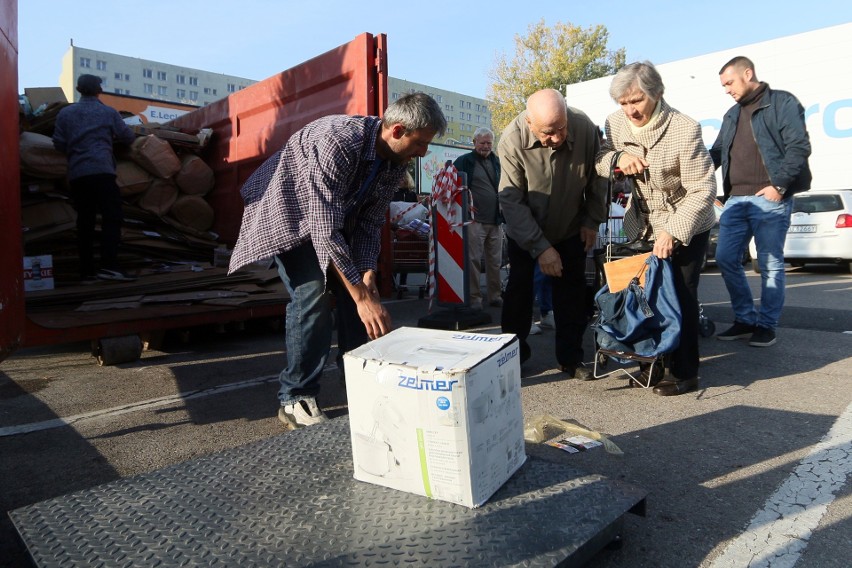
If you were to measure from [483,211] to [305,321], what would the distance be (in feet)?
13.3

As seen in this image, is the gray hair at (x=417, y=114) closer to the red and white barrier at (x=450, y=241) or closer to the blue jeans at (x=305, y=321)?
the blue jeans at (x=305, y=321)

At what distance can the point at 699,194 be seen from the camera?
339cm

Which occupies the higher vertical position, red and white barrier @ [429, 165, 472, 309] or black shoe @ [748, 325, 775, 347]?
red and white barrier @ [429, 165, 472, 309]

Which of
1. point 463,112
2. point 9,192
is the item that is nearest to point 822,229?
point 9,192

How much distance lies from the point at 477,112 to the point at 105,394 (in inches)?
4040

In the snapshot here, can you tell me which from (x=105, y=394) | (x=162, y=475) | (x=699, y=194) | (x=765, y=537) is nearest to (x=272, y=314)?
(x=105, y=394)

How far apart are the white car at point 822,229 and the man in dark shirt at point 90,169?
31.8ft

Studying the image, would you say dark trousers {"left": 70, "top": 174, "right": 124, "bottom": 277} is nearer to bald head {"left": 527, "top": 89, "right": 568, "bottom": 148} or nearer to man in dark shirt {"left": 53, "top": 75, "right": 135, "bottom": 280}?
man in dark shirt {"left": 53, "top": 75, "right": 135, "bottom": 280}

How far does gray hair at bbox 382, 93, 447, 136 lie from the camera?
2600mm

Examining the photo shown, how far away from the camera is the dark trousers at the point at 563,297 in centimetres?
388

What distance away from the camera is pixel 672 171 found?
3.49 meters

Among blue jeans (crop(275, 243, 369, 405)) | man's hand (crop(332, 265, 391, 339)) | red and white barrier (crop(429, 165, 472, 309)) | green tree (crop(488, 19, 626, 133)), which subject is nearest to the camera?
man's hand (crop(332, 265, 391, 339))

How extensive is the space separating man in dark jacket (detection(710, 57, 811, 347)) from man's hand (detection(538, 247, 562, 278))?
77.1 inches

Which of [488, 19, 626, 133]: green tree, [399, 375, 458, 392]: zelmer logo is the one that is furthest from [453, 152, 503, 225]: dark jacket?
[488, 19, 626, 133]: green tree
